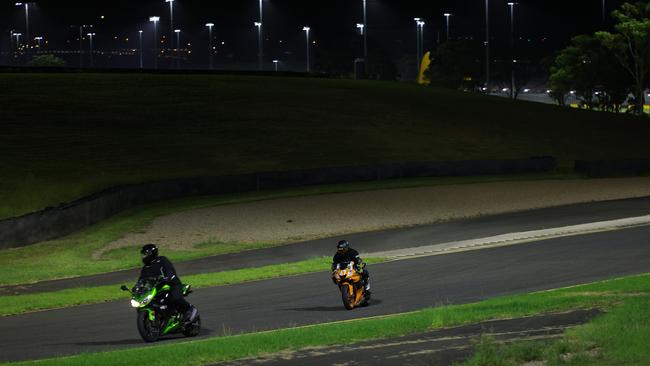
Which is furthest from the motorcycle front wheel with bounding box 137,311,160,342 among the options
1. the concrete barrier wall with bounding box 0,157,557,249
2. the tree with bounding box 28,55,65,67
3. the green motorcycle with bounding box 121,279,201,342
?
the tree with bounding box 28,55,65,67

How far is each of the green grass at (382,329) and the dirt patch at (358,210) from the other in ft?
51.0

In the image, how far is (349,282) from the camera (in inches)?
787

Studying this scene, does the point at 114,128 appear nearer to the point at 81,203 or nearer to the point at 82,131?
the point at 82,131

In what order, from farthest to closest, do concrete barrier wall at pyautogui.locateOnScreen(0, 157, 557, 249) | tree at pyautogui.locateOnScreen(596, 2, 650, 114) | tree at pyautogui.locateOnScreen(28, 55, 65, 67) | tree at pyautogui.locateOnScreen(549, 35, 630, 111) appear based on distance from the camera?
tree at pyautogui.locateOnScreen(28, 55, 65, 67) → tree at pyautogui.locateOnScreen(549, 35, 630, 111) → tree at pyautogui.locateOnScreen(596, 2, 650, 114) → concrete barrier wall at pyautogui.locateOnScreen(0, 157, 557, 249)

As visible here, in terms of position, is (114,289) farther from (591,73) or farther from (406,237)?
(591,73)

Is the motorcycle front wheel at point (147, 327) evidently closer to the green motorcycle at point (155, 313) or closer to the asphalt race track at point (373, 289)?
the green motorcycle at point (155, 313)

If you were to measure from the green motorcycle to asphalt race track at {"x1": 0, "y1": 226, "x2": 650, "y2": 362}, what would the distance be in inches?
12.5

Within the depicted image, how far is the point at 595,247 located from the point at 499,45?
135 metres

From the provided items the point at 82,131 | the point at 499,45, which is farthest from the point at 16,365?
the point at 499,45

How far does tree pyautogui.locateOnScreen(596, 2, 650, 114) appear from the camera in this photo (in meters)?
95.8

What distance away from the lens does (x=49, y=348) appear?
654 inches

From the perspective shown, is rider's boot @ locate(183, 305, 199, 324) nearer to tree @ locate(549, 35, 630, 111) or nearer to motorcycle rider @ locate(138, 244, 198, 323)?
motorcycle rider @ locate(138, 244, 198, 323)

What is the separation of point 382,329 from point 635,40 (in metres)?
86.7

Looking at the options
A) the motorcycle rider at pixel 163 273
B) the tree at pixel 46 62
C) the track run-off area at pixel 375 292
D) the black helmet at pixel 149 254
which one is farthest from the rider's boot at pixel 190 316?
the tree at pixel 46 62
